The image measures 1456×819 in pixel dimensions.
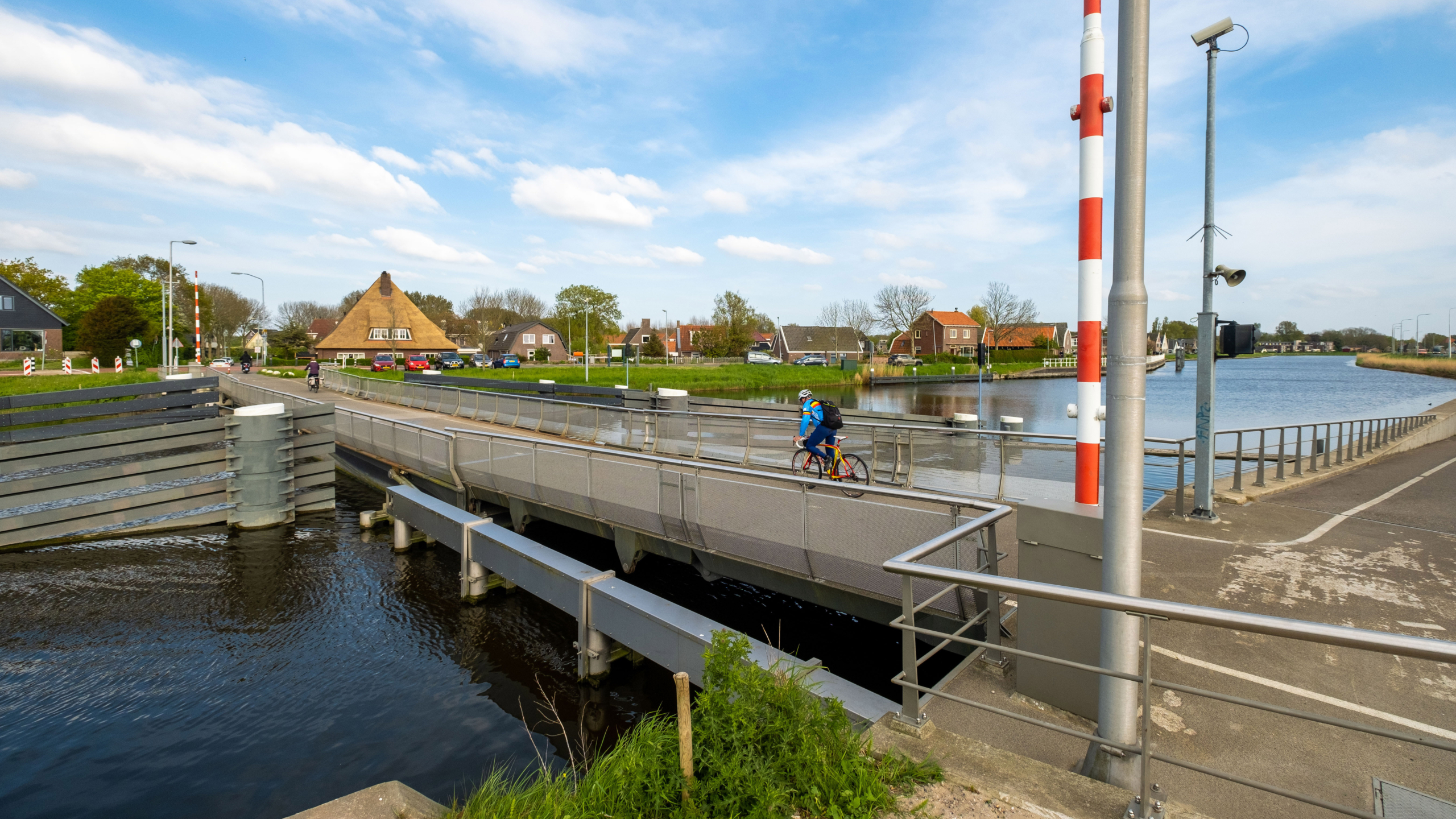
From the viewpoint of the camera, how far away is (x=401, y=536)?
43.5 feet

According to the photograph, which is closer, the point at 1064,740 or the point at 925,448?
the point at 1064,740

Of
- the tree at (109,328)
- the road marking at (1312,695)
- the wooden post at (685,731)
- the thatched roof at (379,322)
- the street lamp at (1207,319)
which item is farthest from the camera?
the thatched roof at (379,322)

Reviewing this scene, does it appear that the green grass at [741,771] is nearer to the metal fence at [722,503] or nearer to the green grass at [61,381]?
the metal fence at [722,503]

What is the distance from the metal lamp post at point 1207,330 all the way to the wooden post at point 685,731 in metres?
9.02

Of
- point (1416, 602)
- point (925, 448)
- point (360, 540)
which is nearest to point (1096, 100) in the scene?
point (1416, 602)

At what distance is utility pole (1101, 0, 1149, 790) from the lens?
138 inches

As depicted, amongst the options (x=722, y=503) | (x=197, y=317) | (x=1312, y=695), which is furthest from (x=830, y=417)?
(x=197, y=317)

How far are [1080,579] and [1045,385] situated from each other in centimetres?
8137

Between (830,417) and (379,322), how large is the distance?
277ft

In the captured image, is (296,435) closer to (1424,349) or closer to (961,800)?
(961,800)

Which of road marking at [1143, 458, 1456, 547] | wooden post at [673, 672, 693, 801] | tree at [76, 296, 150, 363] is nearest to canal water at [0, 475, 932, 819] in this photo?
wooden post at [673, 672, 693, 801]

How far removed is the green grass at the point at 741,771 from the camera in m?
3.44

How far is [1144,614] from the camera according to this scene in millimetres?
2969

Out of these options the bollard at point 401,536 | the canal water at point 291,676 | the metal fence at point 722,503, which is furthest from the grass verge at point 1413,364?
the bollard at point 401,536
